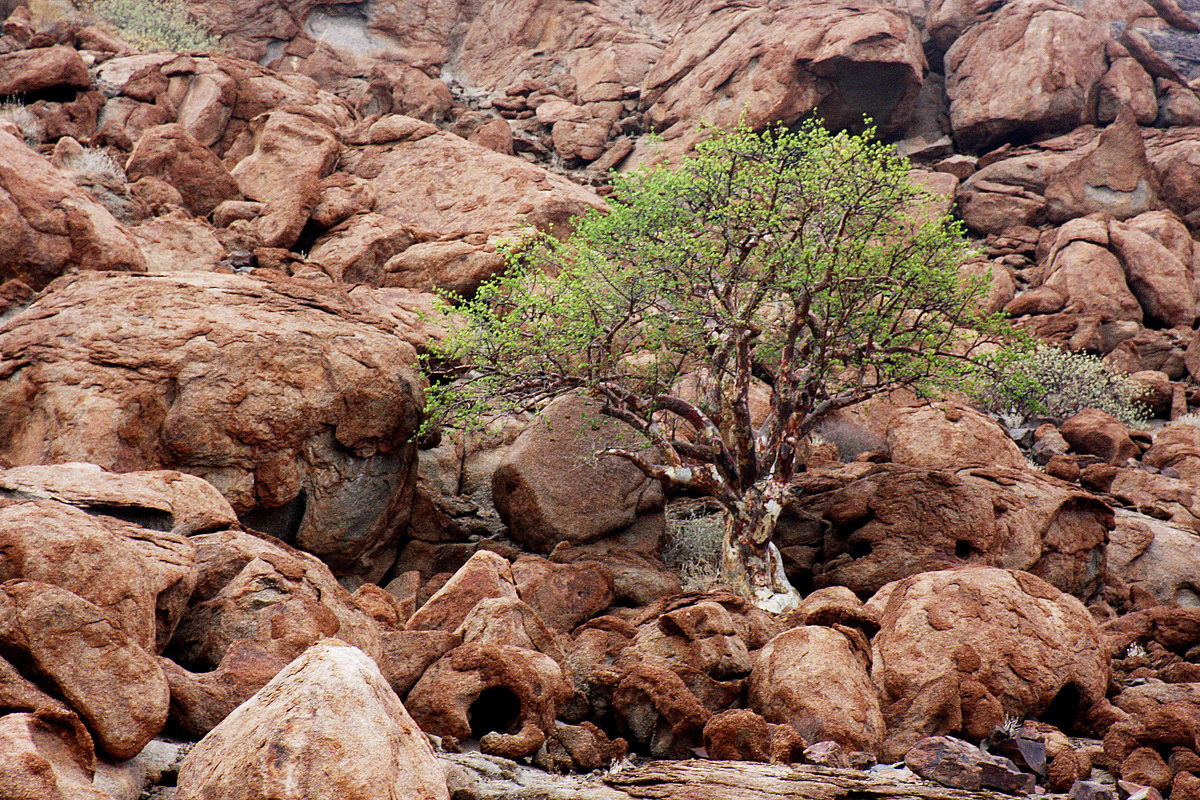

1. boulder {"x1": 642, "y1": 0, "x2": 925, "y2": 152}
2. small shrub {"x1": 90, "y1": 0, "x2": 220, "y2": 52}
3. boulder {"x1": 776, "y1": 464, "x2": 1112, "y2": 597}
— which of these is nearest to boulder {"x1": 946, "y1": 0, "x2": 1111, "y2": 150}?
boulder {"x1": 642, "y1": 0, "x2": 925, "y2": 152}

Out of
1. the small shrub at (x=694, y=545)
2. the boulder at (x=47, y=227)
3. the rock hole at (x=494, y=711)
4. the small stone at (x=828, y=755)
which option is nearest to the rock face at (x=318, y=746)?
the rock hole at (x=494, y=711)

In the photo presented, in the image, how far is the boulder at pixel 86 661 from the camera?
4.13m

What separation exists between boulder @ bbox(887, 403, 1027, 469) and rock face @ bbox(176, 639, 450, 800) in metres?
14.3

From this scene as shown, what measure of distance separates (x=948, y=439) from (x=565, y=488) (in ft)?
26.6

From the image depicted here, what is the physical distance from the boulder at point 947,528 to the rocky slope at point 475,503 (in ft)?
0.19

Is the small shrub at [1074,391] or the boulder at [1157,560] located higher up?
the boulder at [1157,560]

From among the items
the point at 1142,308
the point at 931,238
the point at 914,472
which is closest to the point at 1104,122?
the point at 1142,308

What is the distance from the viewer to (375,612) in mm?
7953

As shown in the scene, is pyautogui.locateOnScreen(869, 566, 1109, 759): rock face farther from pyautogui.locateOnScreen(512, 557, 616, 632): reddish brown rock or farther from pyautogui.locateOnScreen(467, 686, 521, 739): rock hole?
pyautogui.locateOnScreen(512, 557, 616, 632): reddish brown rock

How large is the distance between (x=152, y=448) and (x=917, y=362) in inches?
459

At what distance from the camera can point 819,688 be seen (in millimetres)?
6848

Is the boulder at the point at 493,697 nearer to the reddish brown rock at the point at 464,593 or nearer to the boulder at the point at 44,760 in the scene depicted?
the reddish brown rock at the point at 464,593

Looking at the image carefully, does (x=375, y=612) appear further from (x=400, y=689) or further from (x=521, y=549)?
(x=521, y=549)

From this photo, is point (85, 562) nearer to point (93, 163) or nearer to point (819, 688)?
point (819, 688)
